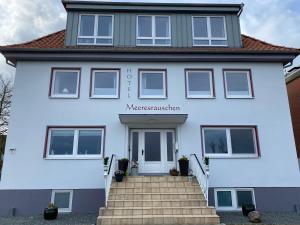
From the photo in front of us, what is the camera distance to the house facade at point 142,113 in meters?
9.92

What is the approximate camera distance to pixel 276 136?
34.9ft

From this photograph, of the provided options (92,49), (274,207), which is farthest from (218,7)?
(274,207)

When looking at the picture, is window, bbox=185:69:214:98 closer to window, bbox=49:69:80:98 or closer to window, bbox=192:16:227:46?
window, bbox=192:16:227:46

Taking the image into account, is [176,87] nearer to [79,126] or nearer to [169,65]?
[169,65]

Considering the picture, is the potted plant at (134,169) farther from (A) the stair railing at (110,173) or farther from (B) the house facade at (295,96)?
(B) the house facade at (295,96)

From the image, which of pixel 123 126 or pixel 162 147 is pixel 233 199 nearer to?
pixel 162 147

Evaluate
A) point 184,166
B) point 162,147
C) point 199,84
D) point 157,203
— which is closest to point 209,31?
point 199,84

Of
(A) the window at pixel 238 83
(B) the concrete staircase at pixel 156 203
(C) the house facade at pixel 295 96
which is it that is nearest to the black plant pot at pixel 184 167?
(B) the concrete staircase at pixel 156 203

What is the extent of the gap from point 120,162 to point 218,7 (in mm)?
9044

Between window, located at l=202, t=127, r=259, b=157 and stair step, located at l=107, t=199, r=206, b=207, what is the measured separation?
109 inches

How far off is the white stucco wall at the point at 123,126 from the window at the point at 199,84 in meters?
0.27

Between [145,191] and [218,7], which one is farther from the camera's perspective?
[218,7]

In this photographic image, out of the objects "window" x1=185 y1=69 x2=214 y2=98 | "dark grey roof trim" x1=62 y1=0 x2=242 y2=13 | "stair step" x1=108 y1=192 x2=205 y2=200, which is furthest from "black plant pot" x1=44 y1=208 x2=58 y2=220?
"dark grey roof trim" x1=62 y1=0 x2=242 y2=13

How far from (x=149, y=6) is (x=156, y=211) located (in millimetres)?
9640
